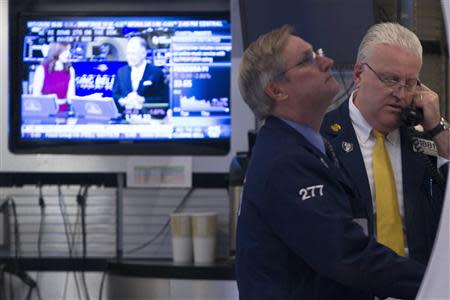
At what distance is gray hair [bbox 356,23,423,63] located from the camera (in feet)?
9.43

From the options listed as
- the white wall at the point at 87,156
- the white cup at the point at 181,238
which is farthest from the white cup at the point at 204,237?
the white wall at the point at 87,156

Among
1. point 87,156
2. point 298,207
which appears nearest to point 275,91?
point 298,207

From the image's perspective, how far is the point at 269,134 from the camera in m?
2.42

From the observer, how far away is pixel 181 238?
5.71 meters

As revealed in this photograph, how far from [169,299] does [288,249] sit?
3.23m

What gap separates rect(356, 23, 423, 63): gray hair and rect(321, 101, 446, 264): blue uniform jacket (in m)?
0.20

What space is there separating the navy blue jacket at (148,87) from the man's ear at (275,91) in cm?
369

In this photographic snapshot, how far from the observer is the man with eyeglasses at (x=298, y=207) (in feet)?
7.40

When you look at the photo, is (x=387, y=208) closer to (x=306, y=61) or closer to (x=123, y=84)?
(x=306, y=61)

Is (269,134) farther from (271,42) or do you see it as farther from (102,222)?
(102,222)

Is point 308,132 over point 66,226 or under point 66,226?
over

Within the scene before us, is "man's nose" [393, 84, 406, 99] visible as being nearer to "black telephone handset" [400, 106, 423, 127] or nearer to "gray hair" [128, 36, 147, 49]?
"black telephone handset" [400, 106, 423, 127]

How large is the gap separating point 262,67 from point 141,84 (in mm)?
3709

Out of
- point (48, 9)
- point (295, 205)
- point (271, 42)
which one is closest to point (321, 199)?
point (295, 205)
